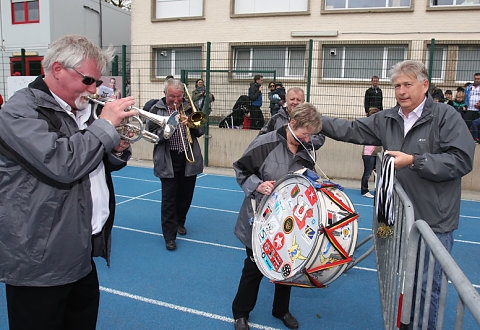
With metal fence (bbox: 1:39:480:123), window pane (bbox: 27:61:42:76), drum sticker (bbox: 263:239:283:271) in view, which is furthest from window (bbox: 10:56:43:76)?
drum sticker (bbox: 263:239:283:271)

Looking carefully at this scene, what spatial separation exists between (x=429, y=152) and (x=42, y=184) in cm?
239

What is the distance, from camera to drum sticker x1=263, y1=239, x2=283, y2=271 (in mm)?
2658

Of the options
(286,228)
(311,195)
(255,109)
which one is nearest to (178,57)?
(255,109)

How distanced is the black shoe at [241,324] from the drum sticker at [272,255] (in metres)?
0.74

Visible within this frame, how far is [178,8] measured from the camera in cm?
1661

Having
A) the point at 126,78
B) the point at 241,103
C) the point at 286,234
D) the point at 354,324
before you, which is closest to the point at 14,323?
the point at 286,234

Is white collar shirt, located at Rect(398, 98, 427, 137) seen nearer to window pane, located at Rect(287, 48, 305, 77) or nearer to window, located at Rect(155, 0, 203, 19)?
window pane, located at Rect(287, 48, 305, 77)

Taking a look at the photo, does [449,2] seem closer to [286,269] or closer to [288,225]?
[288,225]

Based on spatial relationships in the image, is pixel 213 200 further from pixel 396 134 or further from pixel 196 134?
pixel 396 134

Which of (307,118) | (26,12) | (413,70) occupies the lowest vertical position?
(307,118)

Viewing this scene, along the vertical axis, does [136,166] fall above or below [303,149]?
below

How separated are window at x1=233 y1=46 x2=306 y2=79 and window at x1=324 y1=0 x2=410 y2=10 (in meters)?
2.01

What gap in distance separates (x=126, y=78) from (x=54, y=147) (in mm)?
9802

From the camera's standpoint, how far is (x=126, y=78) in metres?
10.9
